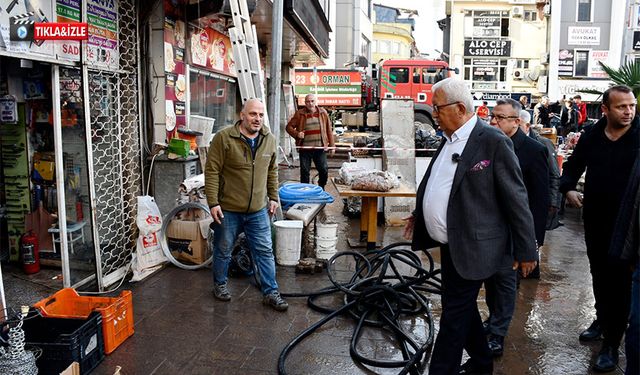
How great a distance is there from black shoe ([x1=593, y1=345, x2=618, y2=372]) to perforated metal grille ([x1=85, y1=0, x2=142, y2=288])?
171 inches

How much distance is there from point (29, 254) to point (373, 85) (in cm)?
2289

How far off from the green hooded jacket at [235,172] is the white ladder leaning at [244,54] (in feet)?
5.10

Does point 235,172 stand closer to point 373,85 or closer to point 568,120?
point 568,120

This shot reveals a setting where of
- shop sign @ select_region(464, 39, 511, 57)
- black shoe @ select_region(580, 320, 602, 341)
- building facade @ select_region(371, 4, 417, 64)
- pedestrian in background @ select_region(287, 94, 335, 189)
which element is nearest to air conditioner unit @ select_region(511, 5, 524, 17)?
shop sign @ select_region(464, 39, 511, 57)

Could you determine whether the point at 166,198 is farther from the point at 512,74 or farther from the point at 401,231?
the point at 512,74

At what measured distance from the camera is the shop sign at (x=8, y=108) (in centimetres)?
514

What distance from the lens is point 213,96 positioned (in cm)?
918

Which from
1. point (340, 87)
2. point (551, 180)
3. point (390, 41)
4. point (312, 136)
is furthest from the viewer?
point (390, 41)

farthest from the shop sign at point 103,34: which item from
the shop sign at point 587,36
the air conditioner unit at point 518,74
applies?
the air conditioner unit at point 518,74

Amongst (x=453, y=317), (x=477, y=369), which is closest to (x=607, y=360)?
(x=477, y=369)

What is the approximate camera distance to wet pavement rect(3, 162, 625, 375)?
3867 mm

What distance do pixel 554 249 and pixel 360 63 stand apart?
25009 mm

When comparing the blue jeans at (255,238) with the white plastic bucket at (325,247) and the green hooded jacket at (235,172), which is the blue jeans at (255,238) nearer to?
the green hooded jacket at (235,172)

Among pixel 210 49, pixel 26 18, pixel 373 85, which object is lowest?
pixel 26 18
